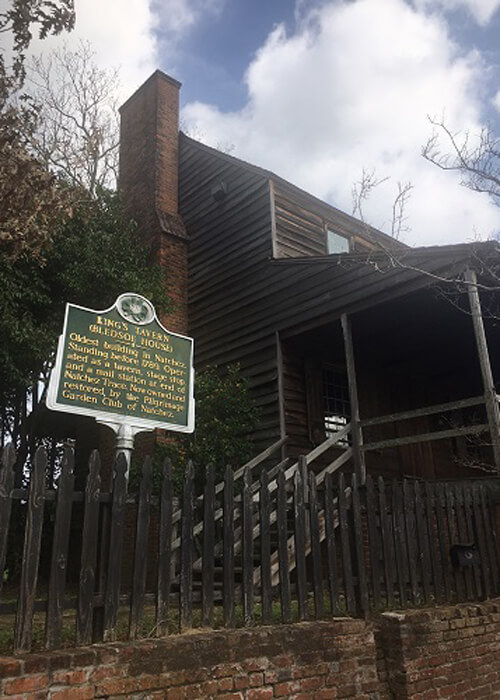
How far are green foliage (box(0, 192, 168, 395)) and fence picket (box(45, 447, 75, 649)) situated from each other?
8308 millimetres

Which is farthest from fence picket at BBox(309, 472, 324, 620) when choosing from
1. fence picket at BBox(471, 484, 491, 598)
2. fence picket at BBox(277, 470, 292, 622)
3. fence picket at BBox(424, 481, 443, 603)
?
fence picket at BBox(471, 484, 491, 598)

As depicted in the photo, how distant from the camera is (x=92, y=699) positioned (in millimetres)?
3619

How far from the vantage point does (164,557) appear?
14.5 feet

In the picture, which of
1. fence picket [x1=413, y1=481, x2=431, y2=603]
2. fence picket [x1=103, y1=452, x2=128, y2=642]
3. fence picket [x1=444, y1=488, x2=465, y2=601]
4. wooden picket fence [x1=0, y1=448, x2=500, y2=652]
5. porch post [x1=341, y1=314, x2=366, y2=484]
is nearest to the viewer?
wooden picket fence [x1=0, y1=448, x2=500, y2=652]

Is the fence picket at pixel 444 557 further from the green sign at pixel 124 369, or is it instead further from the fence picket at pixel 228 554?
the green sign at pixel 124 369

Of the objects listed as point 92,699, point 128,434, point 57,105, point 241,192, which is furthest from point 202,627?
point 57,105

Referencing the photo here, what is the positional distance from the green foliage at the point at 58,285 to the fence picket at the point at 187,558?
8161 mm

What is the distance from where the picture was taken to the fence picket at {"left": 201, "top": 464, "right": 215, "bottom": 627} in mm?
4523

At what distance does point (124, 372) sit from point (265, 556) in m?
2.28

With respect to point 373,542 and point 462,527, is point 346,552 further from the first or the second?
point 462,527

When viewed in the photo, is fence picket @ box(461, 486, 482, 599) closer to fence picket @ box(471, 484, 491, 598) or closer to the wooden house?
fence picket @ box(471, 484, 491, 598)

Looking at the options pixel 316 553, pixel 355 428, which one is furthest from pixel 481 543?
pixel 355 428

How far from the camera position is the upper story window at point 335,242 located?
1529 cm

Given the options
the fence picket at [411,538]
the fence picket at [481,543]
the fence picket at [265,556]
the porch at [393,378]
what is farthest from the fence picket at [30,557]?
the porch at [393,378]
